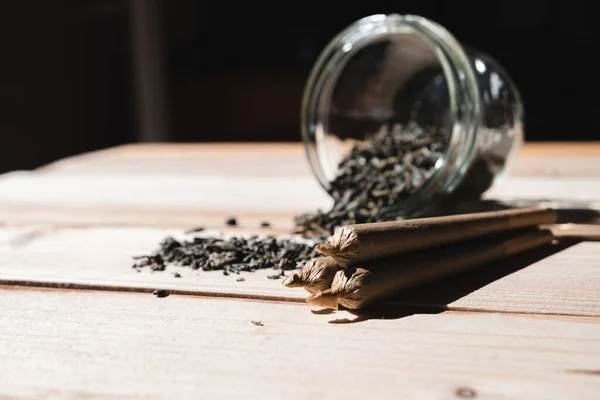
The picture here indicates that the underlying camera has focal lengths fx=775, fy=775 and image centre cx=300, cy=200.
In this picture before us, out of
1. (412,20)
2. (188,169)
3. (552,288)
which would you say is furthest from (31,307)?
(188,169)

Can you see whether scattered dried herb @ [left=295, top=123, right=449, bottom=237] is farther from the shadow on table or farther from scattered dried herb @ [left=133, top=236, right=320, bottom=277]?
the shadow on table

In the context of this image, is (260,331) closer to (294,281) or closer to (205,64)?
(294,281)

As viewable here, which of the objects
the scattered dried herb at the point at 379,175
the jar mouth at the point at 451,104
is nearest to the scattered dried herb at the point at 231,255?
the scattered dried herb at the point at 379,175

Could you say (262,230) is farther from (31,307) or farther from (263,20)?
(263,20)

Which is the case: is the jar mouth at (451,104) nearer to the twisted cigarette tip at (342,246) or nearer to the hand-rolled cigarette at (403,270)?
the hand-rolled cigarette at (403,270)

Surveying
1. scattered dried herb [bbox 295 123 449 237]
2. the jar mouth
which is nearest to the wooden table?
scattered dried herb [bbox 295 123 449 237]

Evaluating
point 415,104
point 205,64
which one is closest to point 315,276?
point 415,104
